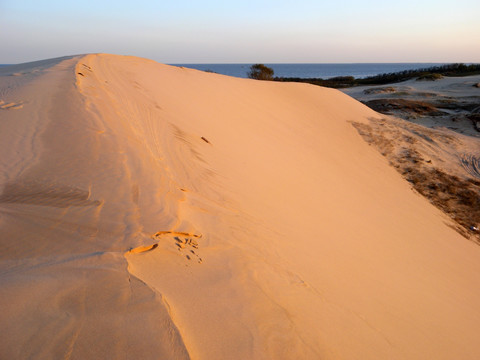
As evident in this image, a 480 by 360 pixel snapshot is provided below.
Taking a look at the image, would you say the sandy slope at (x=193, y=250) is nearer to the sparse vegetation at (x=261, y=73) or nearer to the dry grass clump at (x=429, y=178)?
the dry grass clump at (x=429, y=178)

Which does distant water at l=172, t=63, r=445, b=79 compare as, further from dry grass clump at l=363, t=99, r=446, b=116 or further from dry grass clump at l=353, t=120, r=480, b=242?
dry grass clump at l=353, t=120, r=480, b=242

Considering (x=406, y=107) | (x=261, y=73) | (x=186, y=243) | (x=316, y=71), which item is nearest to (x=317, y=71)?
(x=316, y=71)

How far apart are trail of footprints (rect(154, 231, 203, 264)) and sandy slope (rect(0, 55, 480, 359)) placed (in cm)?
1

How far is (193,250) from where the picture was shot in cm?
206

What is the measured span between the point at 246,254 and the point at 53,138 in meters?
2.51

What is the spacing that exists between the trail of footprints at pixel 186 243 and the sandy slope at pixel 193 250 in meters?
0.01

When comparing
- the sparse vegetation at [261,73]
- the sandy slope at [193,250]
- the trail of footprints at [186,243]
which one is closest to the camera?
the sandy slope at [193,250]

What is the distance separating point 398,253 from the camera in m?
3.65

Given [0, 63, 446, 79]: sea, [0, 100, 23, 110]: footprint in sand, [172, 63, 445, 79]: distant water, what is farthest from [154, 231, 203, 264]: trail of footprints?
[172, 63, 445, 79]: distant water

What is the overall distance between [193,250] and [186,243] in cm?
8

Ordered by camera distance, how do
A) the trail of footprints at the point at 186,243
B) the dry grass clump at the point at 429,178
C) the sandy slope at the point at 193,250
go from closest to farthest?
the sandy slope at the point at 193,250 < the trail of footprints at the point at 186,243 < the dry grass clump at the point at 429,178

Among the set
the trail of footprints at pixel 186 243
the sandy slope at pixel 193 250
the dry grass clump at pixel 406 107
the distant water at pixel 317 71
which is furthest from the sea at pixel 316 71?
the trail of footprints at pixel 186 243

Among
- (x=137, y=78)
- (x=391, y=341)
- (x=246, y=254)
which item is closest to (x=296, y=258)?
(x=246, y=254)

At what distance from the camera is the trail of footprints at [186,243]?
2002mm
